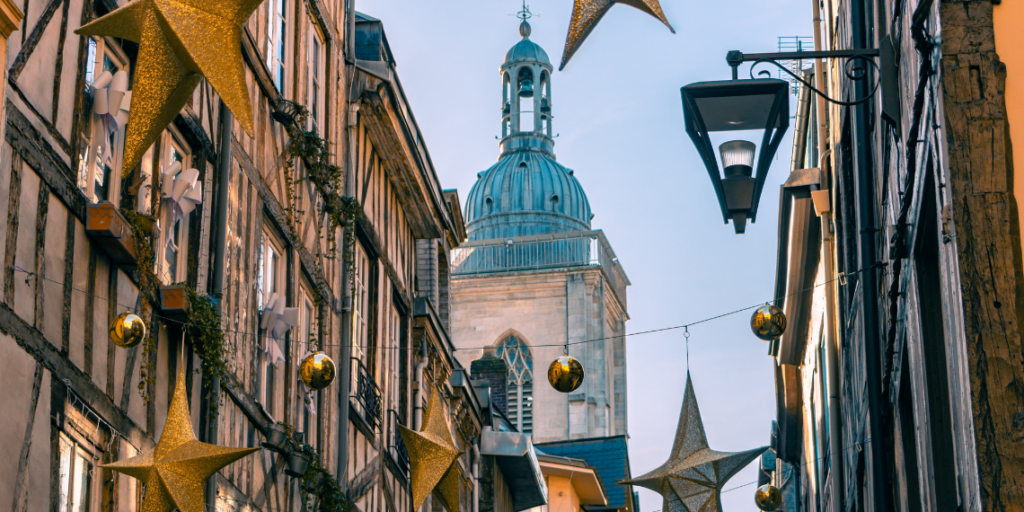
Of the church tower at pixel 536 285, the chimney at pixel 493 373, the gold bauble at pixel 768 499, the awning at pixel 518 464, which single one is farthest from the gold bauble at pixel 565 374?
the church tower at pixel 536 285

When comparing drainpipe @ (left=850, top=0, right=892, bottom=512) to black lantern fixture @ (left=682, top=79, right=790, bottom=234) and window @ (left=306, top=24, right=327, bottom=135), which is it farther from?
window @ (left=306, top=24, right=327, bottom=135)

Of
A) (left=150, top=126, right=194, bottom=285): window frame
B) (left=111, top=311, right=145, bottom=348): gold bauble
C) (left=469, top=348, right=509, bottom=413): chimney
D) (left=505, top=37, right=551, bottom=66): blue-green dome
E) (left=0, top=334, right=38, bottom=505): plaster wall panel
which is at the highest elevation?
(left=505, top=37, right=551, bottom=66): blue-green dome

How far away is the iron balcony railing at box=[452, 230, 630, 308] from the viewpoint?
49.5m

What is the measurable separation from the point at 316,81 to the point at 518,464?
9.99 m

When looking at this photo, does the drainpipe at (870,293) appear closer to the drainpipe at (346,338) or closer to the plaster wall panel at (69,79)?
the plaster wall panel at (69,79)

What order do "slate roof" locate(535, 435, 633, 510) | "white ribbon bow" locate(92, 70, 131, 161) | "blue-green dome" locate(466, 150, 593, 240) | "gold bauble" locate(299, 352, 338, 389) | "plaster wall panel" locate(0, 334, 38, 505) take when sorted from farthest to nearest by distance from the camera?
1. "blue-green dome" locate(466, 150, 593, 240)
2. "slate roof" locate(535, 435, 633, 510)
3. "gold bauble" locate(299, 352, 338, 389)
4. "white ribbon bow" locate(92, 70, 131, 161)
5. "plaster wall panel" locate(0, 334, 38, 505)

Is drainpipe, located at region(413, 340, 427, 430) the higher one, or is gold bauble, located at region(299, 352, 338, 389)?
drainpipe, located at region(413, 340, 427, 430)

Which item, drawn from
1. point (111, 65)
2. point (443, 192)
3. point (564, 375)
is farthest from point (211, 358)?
point (443, 192)

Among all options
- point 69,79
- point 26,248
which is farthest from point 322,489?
point 26,248

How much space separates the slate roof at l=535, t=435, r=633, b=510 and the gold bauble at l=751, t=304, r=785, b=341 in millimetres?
20743

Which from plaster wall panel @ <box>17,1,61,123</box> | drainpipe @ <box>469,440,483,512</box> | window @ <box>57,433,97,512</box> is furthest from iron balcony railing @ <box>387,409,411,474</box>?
plaster wall panel @ <box>17,1,61,123</box>

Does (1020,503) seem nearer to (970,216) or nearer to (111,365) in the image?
(970,216)

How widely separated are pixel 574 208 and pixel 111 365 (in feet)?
147

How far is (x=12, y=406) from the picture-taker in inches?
259
